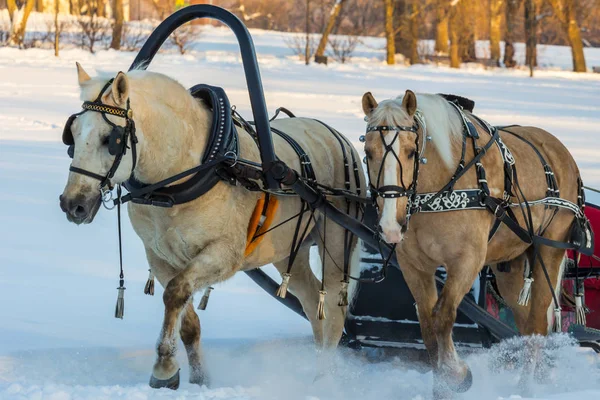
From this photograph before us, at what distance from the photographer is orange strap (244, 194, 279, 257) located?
416cm

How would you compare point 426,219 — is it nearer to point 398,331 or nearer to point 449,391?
point 449,391

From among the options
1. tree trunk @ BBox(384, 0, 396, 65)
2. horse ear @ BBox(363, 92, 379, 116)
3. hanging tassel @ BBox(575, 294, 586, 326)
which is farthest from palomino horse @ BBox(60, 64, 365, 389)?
tree trunk @ BBox(384, 0, 396, 65)

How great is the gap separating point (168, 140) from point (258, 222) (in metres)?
0.60

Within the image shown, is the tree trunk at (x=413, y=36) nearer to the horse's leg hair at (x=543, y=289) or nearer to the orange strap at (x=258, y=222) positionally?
the horse's leg hair at (x=543, y=289)

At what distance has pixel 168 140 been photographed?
3.85 metres

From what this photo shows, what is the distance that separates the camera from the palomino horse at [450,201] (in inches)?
148

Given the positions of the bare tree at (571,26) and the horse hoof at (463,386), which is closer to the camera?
the horse hoof at (463,386)

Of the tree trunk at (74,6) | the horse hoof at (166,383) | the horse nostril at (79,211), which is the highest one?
the tree trunk at (74,6)

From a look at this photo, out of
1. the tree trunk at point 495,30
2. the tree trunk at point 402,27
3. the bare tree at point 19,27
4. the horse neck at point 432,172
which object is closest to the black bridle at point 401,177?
the horse neck at point 432,172

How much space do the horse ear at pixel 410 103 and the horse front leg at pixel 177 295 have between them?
96 cm

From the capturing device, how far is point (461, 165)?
159 inches

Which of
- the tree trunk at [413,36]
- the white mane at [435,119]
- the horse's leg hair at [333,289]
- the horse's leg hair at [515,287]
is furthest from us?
the tree trunk at [413,36]

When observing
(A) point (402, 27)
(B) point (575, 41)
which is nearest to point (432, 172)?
(B) point (575, 41)

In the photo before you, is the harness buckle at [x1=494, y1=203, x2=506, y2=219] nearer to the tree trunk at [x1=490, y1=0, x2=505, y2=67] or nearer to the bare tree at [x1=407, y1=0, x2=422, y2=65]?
the bare tree at [x1=407, y1=0, x2=422, y2=65]
